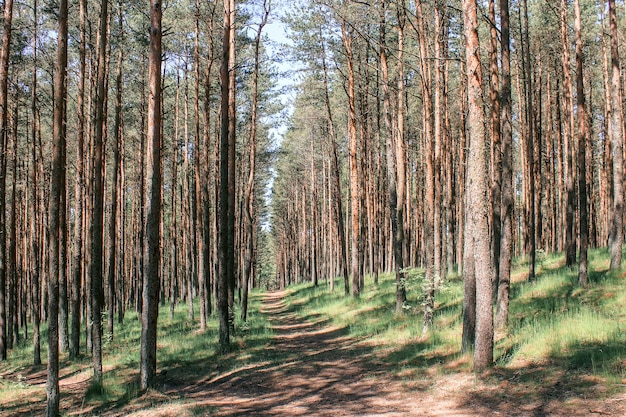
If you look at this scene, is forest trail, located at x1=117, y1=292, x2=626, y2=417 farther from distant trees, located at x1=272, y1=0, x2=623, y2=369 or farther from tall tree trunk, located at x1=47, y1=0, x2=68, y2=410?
tall tree trunk, located at x1=47, y1=0, x2=68, y2=410

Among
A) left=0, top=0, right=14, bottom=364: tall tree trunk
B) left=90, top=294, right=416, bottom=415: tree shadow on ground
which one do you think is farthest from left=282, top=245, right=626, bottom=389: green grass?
left=0, top=0, right=14, bottom=364: tall tree trunk

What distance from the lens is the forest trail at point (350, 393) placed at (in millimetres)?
6555

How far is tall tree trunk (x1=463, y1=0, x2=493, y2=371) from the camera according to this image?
27.0 feet

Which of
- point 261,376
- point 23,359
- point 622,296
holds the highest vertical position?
point 622,296

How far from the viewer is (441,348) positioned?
1052 centimetres

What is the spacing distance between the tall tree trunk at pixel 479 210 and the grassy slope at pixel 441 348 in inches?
20.3

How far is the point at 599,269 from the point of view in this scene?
1438 cm

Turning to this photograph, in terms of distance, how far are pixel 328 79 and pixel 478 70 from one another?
55.0 ft

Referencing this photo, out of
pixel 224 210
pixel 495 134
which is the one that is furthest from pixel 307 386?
pixel 495 134

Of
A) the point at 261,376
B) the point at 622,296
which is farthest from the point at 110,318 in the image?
the point at 622,296

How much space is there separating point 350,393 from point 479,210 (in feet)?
12.6

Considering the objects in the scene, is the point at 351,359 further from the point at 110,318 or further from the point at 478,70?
the point at 110,318

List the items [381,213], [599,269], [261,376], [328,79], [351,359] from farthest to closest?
[381,213] < [328,79] < [599,269] < [351,359] < [261,376]

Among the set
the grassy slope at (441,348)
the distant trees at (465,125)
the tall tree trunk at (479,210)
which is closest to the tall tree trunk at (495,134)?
the distant trees at (465,125)
